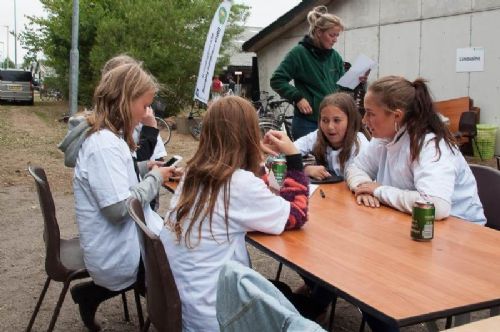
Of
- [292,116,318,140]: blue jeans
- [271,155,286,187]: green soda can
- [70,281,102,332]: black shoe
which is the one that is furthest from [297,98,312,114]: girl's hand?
[70,281,102,332]: black shoe

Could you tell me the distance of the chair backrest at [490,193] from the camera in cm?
275

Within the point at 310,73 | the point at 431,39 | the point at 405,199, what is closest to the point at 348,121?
the point at 405,199

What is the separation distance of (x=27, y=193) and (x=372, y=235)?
5932 mm

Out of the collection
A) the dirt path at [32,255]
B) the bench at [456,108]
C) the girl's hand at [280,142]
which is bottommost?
the dirt path at [32,255]

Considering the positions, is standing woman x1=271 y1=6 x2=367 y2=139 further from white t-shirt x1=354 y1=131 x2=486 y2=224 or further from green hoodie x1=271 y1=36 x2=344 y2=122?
white t-shirt x1=354 y1=131 x2=486 y2=224

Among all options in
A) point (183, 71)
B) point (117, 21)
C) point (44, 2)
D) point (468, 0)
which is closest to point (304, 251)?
point (468, 0)

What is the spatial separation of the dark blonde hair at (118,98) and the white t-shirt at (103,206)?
107 mm

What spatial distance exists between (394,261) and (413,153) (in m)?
0.88

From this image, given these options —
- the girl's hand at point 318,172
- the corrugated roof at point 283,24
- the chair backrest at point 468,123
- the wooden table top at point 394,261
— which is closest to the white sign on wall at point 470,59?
the chair backrest at point 468,123

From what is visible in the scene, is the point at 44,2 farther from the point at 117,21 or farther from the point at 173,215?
the point at 173,215

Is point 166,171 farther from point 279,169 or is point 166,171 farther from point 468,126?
point 468,126

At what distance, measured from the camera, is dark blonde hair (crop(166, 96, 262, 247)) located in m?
2.00

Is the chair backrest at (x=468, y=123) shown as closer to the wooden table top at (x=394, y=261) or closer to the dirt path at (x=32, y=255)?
the dirt path at (x=32, y=255)

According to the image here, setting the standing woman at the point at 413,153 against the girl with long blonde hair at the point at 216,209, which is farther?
the standing woman at the point at 413,153
